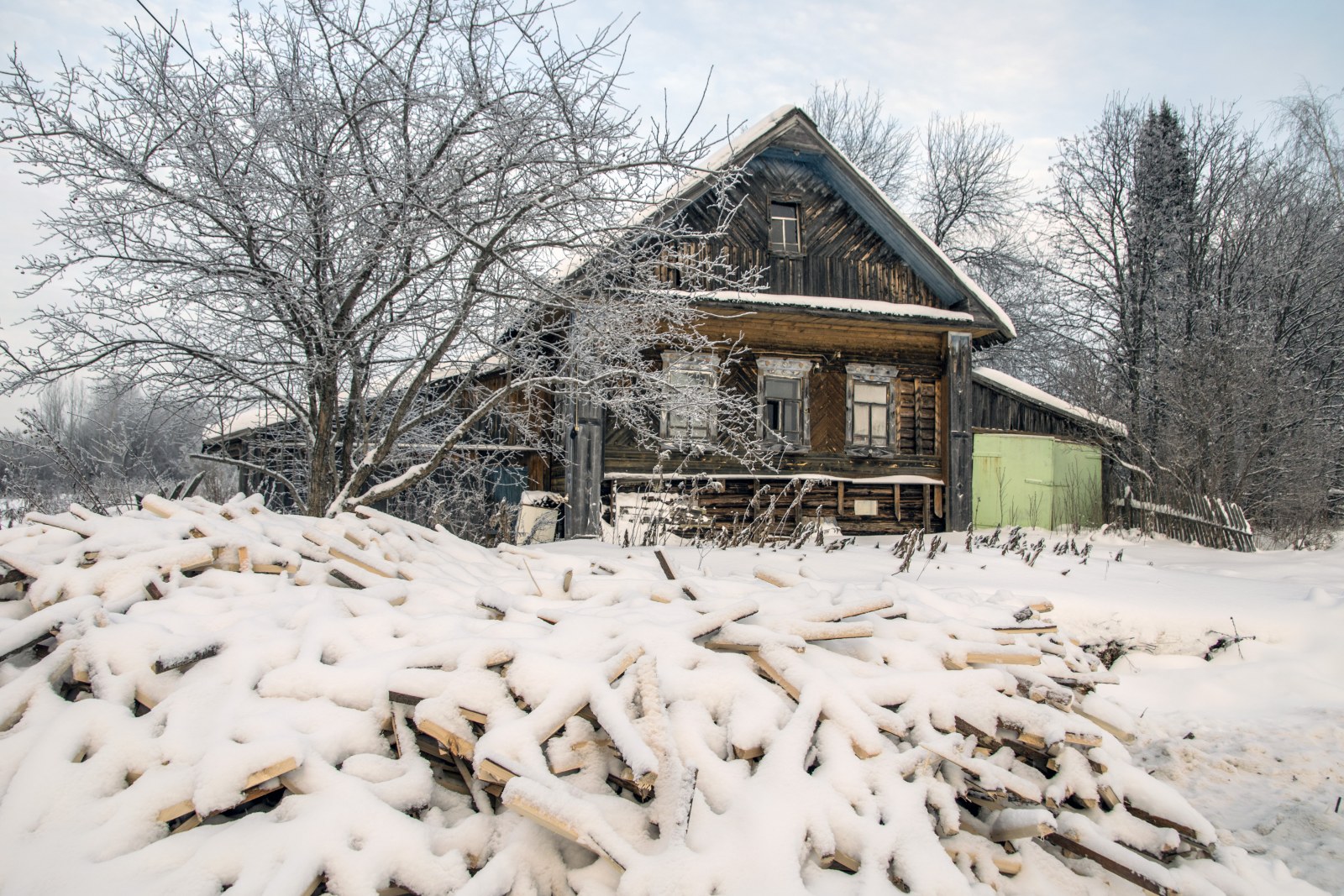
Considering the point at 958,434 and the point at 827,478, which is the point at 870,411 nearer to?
the point at 958,434

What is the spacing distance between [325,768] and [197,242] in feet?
14.0

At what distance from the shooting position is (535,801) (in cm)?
192

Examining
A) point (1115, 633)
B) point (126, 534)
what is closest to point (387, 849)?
point (126, 534)

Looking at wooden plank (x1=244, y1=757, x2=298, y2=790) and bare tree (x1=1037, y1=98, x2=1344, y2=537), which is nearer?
wooden plank (x1=244, y1=757, x2=298, y2=790)

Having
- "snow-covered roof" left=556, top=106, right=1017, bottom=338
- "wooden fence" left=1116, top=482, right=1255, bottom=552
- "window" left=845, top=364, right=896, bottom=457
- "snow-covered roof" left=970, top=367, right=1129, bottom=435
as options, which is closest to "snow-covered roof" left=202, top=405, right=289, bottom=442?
"snow-covered roof" left=556, top=106, right=1017, bottom=338

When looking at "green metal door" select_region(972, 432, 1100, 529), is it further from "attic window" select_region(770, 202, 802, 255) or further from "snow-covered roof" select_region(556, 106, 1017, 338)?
"attic window" select_region(770, 202, 802, 255)

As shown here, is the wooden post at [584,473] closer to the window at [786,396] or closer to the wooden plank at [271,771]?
the window at [786,396]

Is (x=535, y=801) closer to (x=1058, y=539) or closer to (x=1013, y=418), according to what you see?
(x=1058, y=539)

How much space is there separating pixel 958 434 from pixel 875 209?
3832mm

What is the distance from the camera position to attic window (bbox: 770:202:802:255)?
11375 millimetres

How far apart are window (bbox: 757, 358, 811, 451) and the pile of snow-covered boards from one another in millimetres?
8142

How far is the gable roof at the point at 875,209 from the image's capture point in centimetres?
1084

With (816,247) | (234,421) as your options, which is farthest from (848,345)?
(234,421)

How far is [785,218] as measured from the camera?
452 inches
